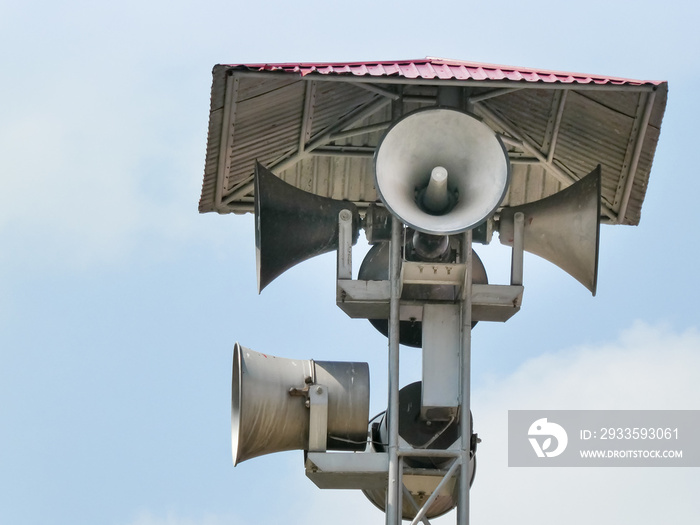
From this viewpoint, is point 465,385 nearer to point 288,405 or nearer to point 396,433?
point 396,433

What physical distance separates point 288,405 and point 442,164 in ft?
9.65

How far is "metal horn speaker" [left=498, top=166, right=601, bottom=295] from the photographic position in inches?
886

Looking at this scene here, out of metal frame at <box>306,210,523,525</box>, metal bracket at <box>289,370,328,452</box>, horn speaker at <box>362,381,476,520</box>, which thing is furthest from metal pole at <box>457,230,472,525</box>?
metal bracket at <box>289,370,328,452</box>

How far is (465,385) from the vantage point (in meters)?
21.4

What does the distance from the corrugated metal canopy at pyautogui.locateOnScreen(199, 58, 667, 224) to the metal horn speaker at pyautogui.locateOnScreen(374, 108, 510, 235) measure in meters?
0.45

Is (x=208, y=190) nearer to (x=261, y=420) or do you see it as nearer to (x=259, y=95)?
(x=259, y=95)

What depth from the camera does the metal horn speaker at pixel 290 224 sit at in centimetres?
2264

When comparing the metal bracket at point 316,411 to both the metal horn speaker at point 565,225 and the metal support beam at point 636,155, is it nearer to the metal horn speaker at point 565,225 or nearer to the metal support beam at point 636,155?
the metal horn speaker at point 565,225

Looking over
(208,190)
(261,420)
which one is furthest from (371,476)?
(208,190)

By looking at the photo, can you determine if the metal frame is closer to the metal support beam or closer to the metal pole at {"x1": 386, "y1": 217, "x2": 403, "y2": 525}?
the metal pole at {"x1": 386, "y1": 217, "x2": 403, "y2": 525}

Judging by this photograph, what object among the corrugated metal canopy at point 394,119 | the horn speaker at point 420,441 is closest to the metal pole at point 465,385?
the horn speaker at point 420,441

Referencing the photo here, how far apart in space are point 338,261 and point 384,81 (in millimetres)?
1951

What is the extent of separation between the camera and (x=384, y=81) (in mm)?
21688

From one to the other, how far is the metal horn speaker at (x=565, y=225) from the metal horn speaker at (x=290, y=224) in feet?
5.91
